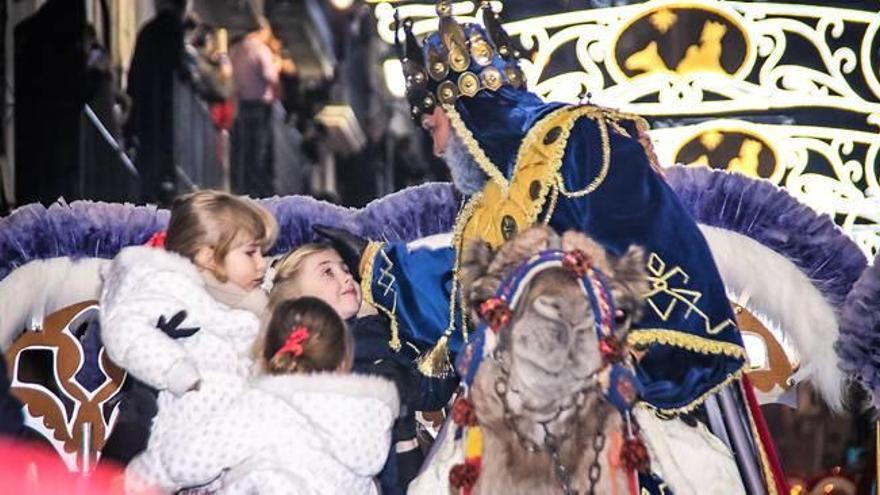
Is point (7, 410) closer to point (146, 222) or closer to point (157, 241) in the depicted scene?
point (157, 241)

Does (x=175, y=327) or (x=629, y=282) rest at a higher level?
(x=629, y=282)

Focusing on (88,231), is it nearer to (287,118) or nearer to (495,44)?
(287,118)

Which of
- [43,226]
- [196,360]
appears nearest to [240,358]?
[196,360]

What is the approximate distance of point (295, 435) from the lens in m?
4.12

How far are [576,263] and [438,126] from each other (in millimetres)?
948

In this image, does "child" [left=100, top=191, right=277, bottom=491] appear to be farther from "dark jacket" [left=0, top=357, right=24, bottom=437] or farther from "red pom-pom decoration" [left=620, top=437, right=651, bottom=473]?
"red pom-pom decoration" [left=620, top=437, right=651, bottom=473]

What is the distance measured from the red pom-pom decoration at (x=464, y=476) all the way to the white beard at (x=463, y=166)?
1.01 metres

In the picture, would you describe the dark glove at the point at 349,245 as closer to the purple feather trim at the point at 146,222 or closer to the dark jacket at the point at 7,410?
the purple feather trim at the point at 146,222

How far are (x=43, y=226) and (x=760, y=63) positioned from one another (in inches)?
84.4

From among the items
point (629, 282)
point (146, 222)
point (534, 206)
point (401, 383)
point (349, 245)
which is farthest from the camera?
point (146, 222)

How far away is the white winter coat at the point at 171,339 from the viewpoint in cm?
423

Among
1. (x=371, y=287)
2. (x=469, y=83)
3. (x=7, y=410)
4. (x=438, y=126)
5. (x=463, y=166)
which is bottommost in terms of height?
(x=7, y=410)

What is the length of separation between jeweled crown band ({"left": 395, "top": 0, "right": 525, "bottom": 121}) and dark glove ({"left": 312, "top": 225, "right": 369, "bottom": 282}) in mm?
378

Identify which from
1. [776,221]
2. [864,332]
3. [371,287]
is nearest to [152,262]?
[371,287]
